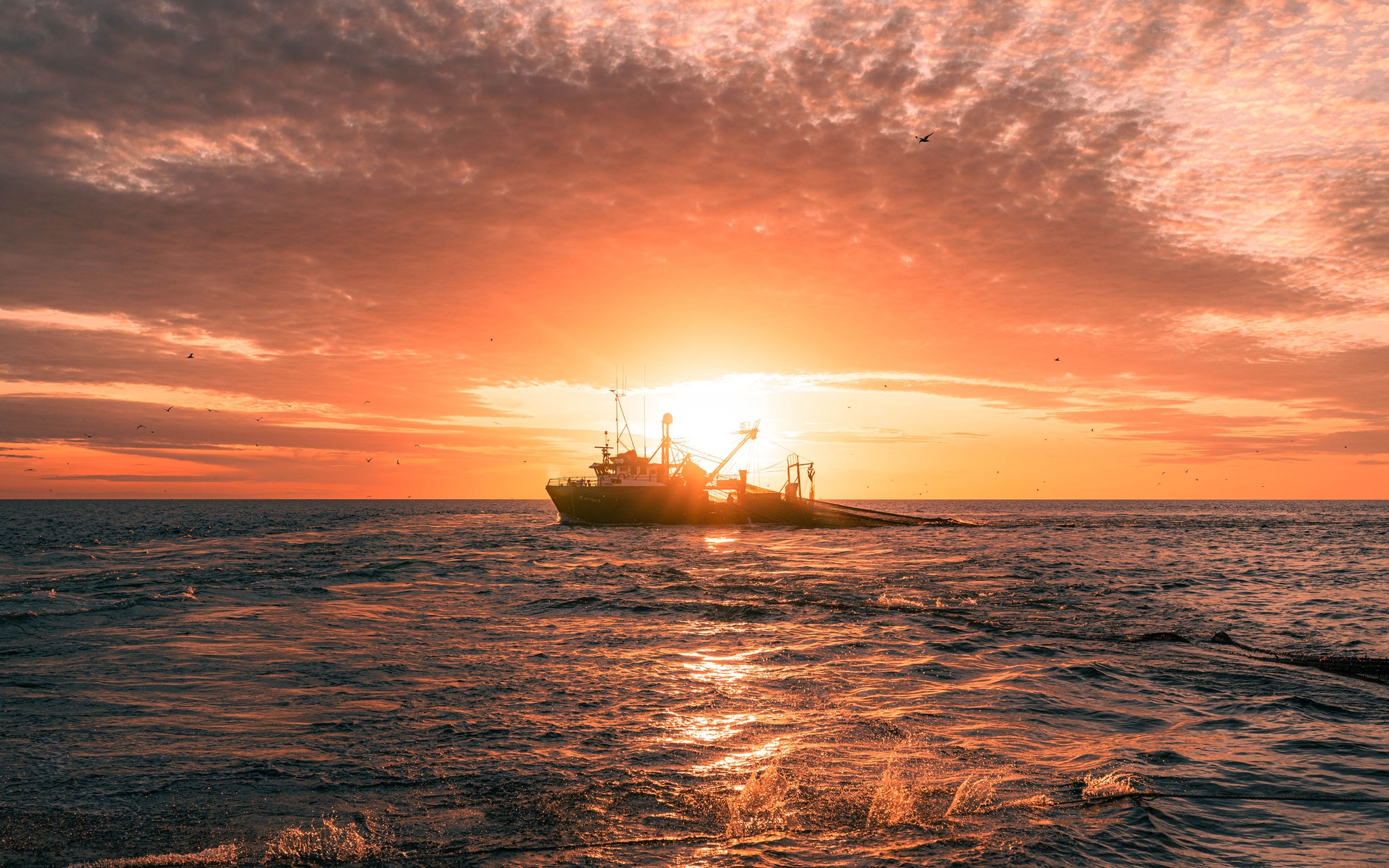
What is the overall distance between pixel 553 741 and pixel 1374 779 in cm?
1024

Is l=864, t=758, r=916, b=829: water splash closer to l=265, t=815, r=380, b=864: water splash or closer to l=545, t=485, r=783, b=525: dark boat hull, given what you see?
l=265, t=815, r=380, b=864: water splash

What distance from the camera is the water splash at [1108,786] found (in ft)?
28.5

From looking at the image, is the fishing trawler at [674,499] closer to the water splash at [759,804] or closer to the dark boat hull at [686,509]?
the dark boat hull at [686,509]

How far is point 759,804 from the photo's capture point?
27.7 feet

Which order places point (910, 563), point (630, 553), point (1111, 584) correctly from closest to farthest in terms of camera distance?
1. point (1111, 584)
2. point (910, 563)
3. point (630, 553)

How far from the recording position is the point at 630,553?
50.2 metres

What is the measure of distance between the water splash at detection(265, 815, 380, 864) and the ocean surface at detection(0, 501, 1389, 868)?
0.04 metres

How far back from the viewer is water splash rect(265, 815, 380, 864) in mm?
7145

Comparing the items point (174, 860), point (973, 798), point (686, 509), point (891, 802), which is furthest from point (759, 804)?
point (686, 509)

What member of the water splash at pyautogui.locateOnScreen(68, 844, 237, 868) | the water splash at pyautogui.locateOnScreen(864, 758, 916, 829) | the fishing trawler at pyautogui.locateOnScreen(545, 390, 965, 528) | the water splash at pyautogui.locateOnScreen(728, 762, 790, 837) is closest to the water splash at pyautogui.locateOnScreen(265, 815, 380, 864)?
the water splash at pyautogui.locateOnScreen(68, 844, 237, 868)

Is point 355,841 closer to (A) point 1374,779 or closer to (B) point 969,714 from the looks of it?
(B) point 969,714

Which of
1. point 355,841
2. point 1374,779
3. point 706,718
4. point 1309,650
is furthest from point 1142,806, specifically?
point 1309,650

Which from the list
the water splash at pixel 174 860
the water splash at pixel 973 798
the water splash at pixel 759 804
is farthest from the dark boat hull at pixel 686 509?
the water splash at pixel 174 860

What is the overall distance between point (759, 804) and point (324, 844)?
4368 millimetres
